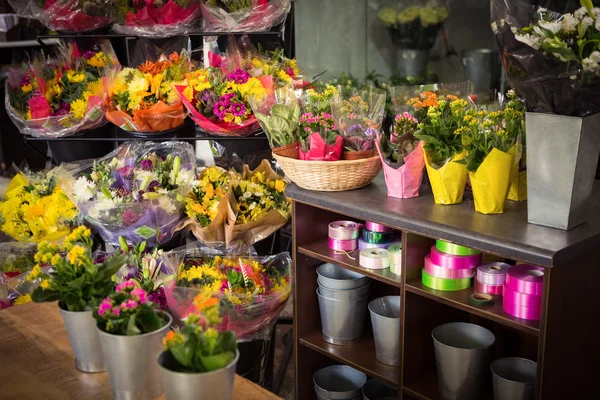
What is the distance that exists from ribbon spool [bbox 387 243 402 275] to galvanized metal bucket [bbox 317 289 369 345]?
286 millimetres

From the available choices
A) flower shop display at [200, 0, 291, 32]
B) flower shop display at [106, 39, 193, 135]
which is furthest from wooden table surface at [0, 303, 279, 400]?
flower shop display at [200, 0, 291, 32]

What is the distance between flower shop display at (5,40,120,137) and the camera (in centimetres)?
307

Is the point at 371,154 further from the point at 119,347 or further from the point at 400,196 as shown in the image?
the point at 119,347

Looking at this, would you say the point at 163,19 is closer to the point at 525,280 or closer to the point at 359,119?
the point at 359,119

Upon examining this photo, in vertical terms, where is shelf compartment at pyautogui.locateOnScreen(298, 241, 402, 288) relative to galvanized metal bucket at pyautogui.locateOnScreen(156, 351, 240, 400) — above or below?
below

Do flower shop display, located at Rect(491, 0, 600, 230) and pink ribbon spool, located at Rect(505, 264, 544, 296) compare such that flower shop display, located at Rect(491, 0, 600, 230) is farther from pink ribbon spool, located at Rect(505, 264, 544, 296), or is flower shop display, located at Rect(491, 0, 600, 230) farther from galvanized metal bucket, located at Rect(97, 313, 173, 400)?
galvanized metal bucket, located at Rect(97, 313, 173, 400)

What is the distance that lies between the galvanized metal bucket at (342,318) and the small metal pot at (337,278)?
0.05 metres

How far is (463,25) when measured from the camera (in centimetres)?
474

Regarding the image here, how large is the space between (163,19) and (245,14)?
1.31 ft

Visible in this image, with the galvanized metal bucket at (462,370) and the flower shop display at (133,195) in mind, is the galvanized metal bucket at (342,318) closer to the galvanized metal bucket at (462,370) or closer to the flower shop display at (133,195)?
the galvanized metal bucket at (462,370)

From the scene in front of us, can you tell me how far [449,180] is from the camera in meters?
2.17

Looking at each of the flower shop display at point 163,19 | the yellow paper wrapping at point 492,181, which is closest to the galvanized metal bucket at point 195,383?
the yellow paper wrapping at point 492,181

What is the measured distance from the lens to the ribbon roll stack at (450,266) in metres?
2.12

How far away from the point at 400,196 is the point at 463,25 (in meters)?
2.79
